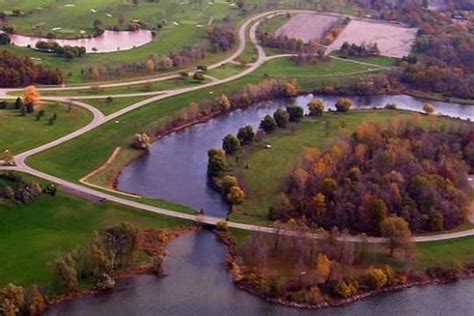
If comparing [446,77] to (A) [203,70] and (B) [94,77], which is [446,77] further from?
(B) [94,77]

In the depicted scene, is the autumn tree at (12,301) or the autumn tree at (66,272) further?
the autumn tree at (66,272)

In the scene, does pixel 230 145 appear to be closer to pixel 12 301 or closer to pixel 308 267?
pixel 308 267

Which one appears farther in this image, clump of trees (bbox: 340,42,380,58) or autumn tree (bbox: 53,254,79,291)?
clump of trees (bbox: 340,42,380,58)

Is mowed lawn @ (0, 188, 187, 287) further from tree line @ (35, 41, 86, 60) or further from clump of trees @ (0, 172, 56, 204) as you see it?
tree line @ (35, 41, 86, 60)

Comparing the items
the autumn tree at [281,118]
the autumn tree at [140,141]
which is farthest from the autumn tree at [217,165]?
the autumn tree at [281,118]

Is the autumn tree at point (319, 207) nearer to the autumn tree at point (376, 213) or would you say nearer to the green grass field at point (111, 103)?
the autumn tree at point (376, 213)

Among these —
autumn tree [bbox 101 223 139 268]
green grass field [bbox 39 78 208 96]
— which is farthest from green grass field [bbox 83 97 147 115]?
autumn tree [bbox 101 223 139 268]

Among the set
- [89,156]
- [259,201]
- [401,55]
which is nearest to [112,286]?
[259,201]
